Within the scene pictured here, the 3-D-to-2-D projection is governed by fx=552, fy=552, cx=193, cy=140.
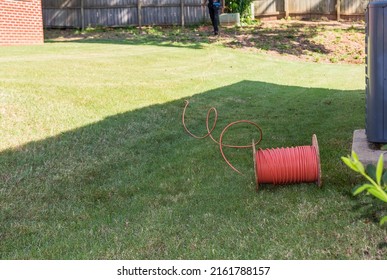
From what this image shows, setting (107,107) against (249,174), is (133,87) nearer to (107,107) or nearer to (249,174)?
(107,107)

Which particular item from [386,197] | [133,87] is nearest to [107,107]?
[133,87]

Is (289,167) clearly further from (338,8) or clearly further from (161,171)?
(338,8)

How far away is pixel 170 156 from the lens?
762cm

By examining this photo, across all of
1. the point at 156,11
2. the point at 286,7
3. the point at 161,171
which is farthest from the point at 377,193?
the point at 286,7

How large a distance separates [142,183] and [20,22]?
16.4m

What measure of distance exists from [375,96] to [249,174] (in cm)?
166

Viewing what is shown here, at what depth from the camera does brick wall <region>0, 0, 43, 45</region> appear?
20.0m

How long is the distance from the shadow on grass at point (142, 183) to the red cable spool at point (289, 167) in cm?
24

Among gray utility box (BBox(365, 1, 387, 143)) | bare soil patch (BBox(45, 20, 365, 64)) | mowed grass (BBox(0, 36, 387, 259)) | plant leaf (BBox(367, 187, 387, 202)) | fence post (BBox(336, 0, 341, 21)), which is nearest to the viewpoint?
plant leaf (BBox(367, 187, 387, 202))

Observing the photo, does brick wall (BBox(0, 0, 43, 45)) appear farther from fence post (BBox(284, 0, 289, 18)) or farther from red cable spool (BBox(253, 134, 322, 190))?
red cable spool (BBox(253, 134, 322, 190))

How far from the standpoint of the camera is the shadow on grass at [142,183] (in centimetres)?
464

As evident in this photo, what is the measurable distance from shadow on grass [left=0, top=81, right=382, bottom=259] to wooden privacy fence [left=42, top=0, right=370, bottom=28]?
18969 millimetres

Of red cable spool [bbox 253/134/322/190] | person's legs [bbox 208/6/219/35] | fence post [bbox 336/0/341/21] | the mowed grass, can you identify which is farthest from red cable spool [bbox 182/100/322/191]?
fence post [bbox 336/0/341/21]

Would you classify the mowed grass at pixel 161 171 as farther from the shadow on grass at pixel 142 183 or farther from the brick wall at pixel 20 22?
the brick wall at pixel 20 22
